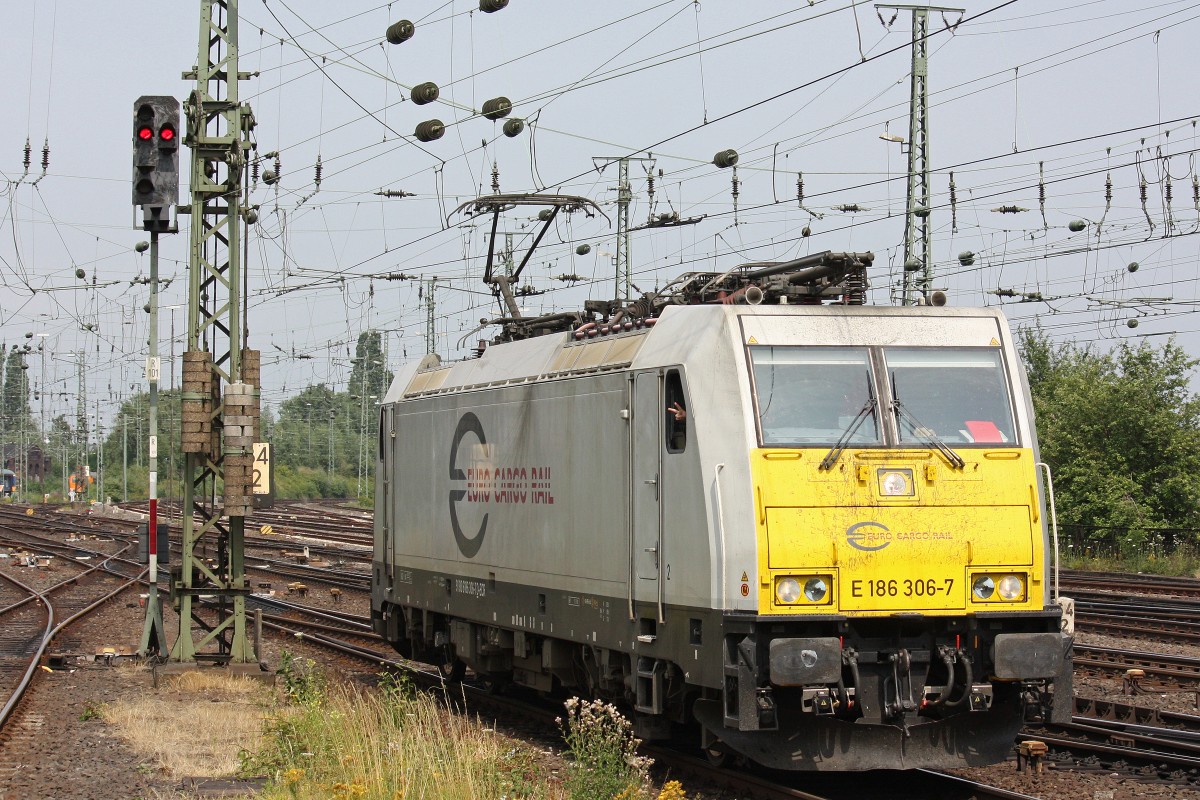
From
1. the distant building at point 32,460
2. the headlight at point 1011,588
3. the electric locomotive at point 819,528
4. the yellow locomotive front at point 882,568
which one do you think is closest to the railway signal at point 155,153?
the electric locomotive at point 819,528

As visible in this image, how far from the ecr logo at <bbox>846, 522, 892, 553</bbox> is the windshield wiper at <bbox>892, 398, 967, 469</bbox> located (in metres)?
0.72

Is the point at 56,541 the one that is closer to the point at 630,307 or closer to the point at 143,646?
the point at 143,646

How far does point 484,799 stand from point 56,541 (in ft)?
136

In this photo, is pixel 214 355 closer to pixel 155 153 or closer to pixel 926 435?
pixel 155 153

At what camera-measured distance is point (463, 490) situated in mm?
15188

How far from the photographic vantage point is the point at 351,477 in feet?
341

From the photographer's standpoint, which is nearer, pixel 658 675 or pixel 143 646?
pixel 658 675

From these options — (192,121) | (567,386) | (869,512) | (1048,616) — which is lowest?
(1048,616)

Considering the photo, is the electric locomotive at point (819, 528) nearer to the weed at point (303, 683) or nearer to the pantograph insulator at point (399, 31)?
the weed at point (303, 683)

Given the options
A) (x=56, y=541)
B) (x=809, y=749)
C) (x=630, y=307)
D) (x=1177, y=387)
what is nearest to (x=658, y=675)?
(x=809, y=749)

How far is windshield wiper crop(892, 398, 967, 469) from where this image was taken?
Result: 10102 millimetres

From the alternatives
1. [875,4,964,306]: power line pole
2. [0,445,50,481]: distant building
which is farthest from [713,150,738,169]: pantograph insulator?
[0,445,50,481]: distant building

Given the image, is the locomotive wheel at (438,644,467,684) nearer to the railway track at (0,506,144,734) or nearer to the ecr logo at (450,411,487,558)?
the ecr logo at (450,411,487,558)

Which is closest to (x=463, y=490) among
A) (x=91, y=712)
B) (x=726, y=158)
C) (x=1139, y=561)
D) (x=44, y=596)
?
(x=91, y=712)
